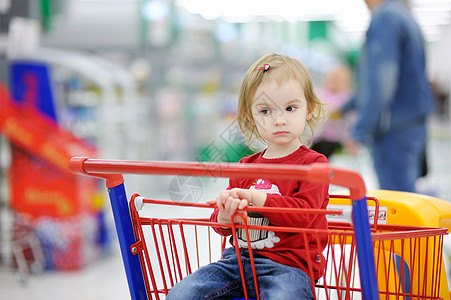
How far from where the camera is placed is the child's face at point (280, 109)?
135 cm

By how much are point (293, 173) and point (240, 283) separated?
47 cm

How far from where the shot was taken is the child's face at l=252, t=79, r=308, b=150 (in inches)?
53.3

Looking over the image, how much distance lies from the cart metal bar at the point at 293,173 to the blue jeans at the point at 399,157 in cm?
161

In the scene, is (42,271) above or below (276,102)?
below

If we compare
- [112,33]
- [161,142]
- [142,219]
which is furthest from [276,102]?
[112,33]

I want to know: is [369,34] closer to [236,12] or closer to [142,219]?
[142,219]

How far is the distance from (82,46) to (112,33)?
0.78m

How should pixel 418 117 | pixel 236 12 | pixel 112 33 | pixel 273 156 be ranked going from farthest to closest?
pixel 236 12 < pixel 112 33 < pixel 418 117 < pixel 273 156

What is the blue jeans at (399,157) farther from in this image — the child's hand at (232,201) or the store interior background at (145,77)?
the child's hand at (232,201)

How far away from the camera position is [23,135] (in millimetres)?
3865

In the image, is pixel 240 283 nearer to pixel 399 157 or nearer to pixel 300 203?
pixel 300 203

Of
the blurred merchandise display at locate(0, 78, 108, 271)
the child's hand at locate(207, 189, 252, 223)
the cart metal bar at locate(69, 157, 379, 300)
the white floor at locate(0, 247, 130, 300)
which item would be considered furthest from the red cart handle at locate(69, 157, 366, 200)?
the blurred merchandise display at locate(0, 78, 108, 271)

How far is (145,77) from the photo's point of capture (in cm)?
794

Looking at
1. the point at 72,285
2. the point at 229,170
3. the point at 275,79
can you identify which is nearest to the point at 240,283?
the point at 229,170
